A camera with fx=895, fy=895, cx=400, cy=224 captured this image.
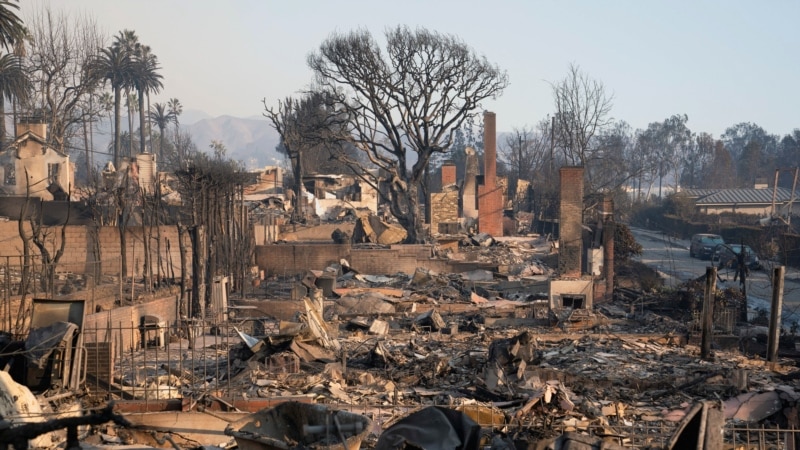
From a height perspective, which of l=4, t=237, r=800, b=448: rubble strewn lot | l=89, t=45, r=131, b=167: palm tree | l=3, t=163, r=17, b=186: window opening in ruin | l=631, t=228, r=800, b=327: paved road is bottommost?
l=631, t=228, r=800, b=327: paved road

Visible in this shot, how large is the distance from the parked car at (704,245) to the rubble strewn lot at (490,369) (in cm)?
1501

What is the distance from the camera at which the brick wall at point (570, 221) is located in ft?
85.4

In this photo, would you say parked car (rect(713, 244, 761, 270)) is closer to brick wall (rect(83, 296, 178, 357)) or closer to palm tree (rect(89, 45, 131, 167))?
brick wall (rect(83, 296, 178, 357))

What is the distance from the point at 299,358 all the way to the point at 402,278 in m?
12.5

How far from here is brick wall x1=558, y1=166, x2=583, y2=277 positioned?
26.0m

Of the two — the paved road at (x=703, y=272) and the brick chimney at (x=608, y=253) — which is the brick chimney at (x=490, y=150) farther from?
the brick chimney at (x=608, y=253)

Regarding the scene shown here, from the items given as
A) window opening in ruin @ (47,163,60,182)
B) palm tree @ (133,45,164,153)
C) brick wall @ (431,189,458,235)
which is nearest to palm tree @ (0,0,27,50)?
window opening in ruin @ (47,163,60,182)

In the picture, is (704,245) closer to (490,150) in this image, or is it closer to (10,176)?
(490,150)

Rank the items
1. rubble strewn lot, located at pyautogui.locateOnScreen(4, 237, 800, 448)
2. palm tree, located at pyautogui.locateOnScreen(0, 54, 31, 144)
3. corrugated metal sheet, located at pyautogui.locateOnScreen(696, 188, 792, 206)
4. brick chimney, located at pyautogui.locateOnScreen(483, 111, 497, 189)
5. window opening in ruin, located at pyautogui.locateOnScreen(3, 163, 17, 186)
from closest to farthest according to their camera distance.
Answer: rubble strewn lot, located at pyautogui.locateOnScreen(4, 237, 800, 448), window opening in ruin, located at pyautogui.locateOnScreen(3, 163, 17, 186), brick chimney, located at pyautogui.locateOnScreen(483, 111, 497, 189), palm tree, located at pyautogui.locateOnScreen(0, 54, 31, 144), corrugated metal sheet, located at pyautogui.locateOnScreen(696, 188, 792, 206)

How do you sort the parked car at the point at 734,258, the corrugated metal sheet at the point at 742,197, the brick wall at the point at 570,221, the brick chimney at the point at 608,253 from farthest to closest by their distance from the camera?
the corrugated metal sheet at the point at 742,197
the parked car at the point at 734,258
the brick wall at the point at 570,221
the brick chimney at the point at 608,253

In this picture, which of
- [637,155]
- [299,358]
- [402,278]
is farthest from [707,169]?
[299,358]

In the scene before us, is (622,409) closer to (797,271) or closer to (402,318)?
(402,318)

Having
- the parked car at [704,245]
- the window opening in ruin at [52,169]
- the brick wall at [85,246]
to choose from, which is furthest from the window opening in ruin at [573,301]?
the window opening in ruin at [52,169]

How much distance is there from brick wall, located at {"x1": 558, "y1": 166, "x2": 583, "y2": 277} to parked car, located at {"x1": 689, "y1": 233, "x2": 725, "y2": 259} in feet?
38.4
